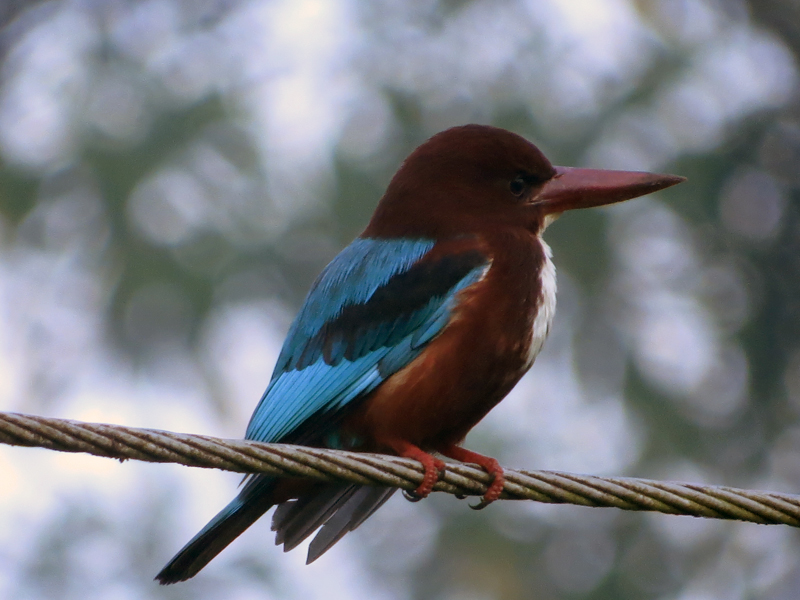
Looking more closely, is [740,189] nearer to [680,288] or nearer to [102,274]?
[680,288]

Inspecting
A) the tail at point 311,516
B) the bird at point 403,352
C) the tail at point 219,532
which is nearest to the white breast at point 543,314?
the bird at point 403,352

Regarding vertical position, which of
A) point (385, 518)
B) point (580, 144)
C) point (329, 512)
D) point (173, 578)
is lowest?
point (173, 578)

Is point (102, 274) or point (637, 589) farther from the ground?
point (102, 274)

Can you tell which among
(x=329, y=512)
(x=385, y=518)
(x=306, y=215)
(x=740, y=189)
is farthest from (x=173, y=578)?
(x=740, y=189)

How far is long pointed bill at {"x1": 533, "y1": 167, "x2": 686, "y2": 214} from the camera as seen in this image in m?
3.46

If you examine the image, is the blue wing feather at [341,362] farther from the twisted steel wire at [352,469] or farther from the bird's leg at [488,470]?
the twisted steel wire at [352,469]

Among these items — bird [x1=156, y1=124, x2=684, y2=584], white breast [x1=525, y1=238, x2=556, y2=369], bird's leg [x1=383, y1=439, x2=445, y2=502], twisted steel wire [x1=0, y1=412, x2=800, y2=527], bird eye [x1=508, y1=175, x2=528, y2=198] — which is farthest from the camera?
Answer: bird eye [x1=508, y1=175, x2=528, y2=198]

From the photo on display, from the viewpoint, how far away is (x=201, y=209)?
8117 mm

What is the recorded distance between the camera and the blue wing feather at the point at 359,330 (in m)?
2.89

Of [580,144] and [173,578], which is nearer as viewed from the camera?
[173,578]

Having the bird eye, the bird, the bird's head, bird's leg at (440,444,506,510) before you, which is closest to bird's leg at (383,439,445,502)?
the bird

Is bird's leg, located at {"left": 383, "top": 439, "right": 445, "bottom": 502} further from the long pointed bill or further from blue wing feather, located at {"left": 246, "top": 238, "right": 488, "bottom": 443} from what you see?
the long pointed bill

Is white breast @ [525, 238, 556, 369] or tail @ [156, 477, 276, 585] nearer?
tail @ [156, 477, 276, 585]

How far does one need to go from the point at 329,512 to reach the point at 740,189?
289 inches
